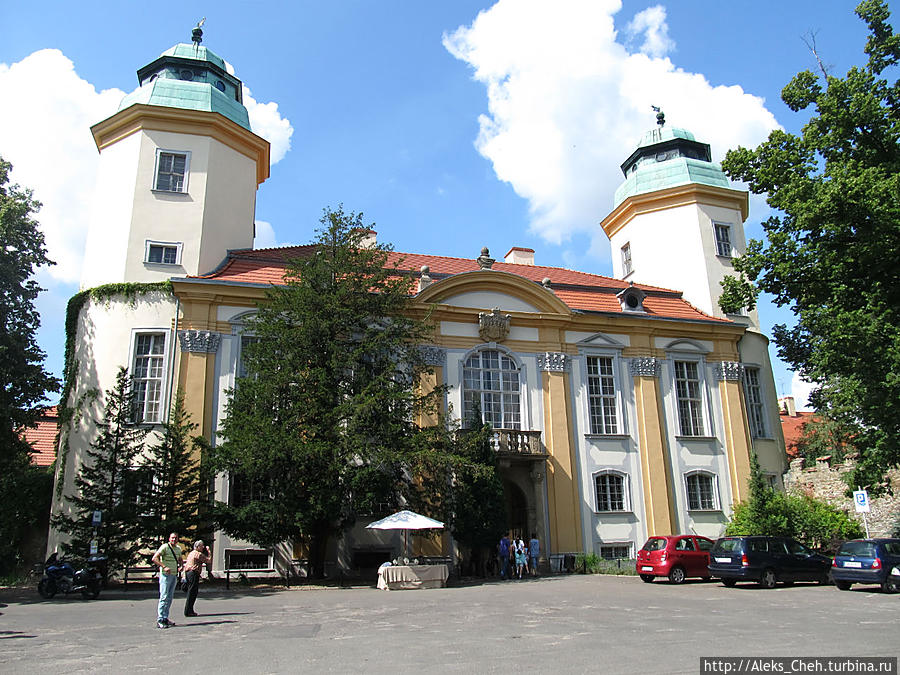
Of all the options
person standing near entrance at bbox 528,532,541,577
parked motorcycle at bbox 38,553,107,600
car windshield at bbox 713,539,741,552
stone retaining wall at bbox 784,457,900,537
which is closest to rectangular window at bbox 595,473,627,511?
person standing near entrance at bbox 528,532,541,577

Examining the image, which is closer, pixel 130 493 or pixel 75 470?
Result: pixel 130 493

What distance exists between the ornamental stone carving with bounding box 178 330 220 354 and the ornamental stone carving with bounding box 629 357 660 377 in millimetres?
16143

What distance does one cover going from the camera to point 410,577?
18812 millimetres

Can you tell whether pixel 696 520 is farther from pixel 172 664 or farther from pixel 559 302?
pixel 172 664

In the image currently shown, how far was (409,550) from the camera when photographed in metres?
22.7

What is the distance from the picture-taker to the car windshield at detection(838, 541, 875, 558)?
16.8 m

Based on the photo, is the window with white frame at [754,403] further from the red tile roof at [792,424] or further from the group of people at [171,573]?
the red tile roof at [792,424]

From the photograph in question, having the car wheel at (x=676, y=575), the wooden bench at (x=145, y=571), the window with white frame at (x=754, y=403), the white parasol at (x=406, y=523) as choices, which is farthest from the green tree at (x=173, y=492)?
the window with white frame at (x=754, y=403)

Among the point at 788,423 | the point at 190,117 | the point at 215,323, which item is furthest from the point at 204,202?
the point at 788,423

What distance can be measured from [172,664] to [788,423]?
60.0m

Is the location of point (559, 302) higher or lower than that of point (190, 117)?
lower

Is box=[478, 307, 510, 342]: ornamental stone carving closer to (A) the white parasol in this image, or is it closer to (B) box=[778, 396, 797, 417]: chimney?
(A) the white parasol

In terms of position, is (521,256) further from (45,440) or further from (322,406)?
(45,440)

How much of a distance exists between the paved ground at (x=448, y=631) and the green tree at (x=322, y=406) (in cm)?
325
